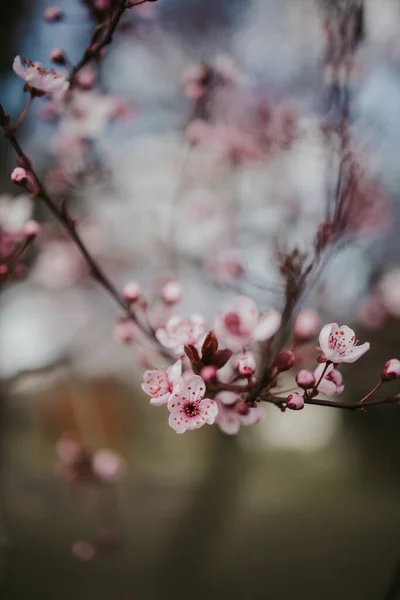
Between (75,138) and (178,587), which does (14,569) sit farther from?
(75,138)

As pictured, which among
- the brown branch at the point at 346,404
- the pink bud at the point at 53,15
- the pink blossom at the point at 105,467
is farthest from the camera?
the pink blossom at the point at 105,467

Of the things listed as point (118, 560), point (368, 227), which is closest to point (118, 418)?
point (118, 560)

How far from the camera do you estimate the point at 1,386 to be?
5.65 ft

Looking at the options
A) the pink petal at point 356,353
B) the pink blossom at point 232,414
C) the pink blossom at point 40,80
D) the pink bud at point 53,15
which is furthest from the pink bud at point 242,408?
the pink bud at point 53,15

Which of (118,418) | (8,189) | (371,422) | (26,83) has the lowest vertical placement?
(118,418)

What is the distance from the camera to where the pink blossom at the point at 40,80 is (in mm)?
903

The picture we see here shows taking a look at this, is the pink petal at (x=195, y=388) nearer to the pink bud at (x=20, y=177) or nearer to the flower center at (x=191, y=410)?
the flower center at (x=191, y=410)

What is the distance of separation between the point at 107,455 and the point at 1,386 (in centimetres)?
59

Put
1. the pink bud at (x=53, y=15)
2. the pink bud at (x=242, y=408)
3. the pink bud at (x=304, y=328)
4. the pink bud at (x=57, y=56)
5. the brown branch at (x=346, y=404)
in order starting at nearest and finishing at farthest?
the brown branch at (x=346, y=404), the pink bud at (x=242, y=408), the pink bud at (x=304, y=328), the pink bud at (x=57, y=56), the pink bud at (x=53, y=15)

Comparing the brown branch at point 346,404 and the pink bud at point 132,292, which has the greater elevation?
the brown branch at point 346,404

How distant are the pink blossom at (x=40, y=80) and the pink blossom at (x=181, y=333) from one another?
53 centimetres

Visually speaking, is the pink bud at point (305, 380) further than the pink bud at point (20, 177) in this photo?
No

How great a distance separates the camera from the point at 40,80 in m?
0.92

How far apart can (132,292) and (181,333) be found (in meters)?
0.22
